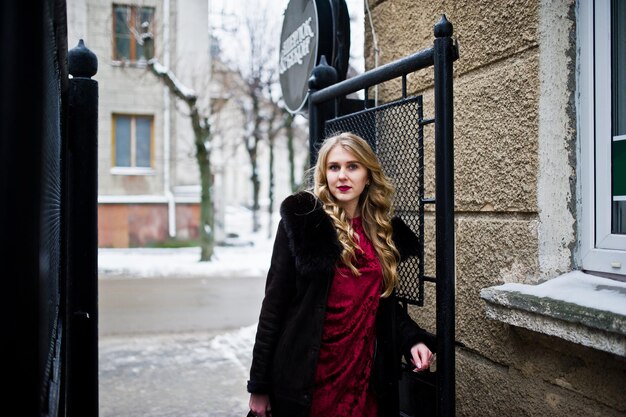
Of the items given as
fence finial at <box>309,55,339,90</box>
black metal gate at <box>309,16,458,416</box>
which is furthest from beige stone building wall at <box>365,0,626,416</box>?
fence finial at <box>309,55,339,90</box>

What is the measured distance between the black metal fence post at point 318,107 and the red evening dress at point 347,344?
1.23 metres

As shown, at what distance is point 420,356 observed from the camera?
7.71ft

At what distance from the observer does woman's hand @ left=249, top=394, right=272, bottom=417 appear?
94.5 inches

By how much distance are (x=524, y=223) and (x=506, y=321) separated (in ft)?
1.48

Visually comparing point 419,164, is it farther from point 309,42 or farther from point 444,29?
point 309,42

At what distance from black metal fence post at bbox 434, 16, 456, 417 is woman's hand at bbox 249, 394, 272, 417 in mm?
691

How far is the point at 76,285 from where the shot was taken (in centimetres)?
249

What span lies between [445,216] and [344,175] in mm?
503

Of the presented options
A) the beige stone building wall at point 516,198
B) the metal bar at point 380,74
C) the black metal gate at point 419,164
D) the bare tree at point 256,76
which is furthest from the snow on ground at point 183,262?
the black metal gate at point 419,164

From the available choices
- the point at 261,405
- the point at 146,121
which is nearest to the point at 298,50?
the point at 261,405

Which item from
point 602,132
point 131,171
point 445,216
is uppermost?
point 131,171

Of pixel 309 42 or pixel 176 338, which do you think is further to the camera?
→ pixel 176 338

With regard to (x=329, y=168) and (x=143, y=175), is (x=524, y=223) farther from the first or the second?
(x=143, y=175)

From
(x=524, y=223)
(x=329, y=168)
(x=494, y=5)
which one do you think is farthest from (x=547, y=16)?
(x=329, y=168)
